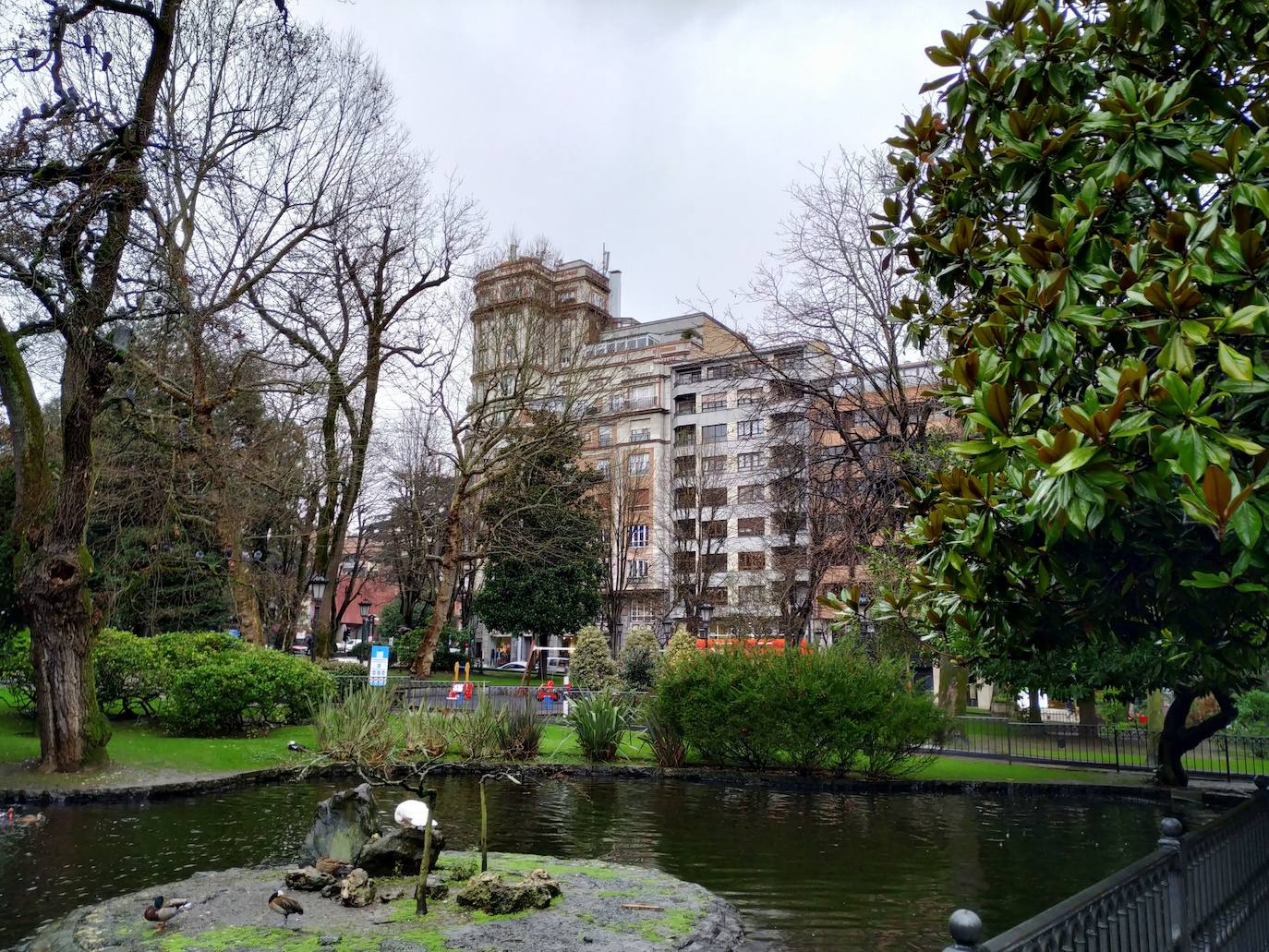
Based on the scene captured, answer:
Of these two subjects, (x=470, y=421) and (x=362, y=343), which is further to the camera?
(x=470, y=421)

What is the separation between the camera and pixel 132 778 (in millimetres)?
15492

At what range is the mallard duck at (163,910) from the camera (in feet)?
24.8

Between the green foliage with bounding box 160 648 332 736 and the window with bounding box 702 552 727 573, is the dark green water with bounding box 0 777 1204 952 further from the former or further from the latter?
the window with bounding box 702 552 727 573

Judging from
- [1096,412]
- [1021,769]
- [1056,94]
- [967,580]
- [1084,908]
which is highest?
[1056,94]

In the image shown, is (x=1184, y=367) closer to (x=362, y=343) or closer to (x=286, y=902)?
(x=286, y=902)

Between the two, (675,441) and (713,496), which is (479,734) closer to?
(713,496)

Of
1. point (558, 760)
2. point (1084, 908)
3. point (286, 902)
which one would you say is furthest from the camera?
point (558, 760)

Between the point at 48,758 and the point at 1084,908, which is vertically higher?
the point at 1084,908

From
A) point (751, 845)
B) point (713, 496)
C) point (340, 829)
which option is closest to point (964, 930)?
point (340, 829)

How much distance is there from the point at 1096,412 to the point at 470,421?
1191 inches

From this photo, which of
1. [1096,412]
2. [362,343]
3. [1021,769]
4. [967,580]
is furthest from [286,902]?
[362,343]

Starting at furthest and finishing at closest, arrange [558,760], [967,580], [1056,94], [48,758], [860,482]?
[860,482] → [558,760] → [48,758] → [1056,94] → [967,580]

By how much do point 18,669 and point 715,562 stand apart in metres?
39.4

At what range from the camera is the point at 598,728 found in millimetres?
20719
